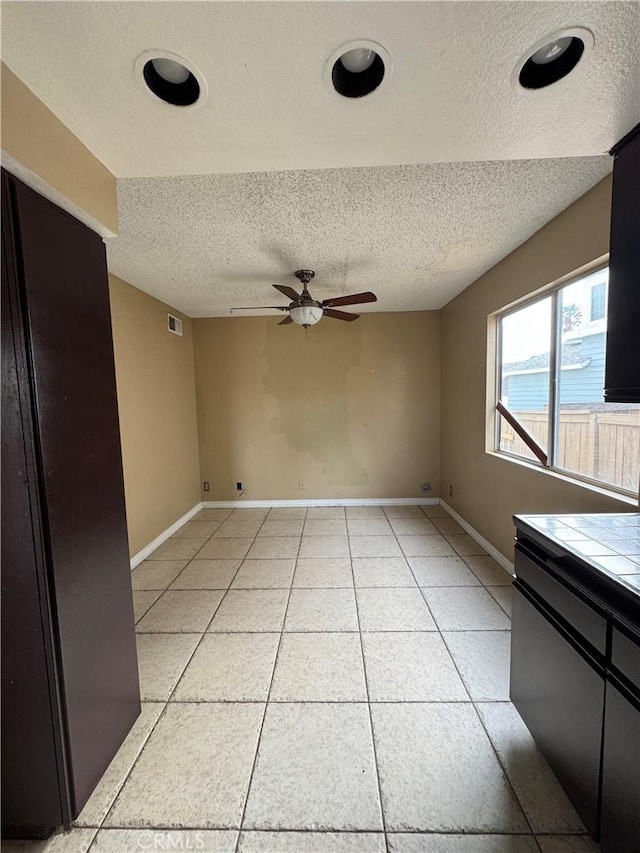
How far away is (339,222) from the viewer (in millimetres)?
2000

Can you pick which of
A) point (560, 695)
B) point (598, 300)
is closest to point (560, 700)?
point (560, 695)

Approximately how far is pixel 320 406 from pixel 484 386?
6.71 ft

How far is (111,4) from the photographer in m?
0.76

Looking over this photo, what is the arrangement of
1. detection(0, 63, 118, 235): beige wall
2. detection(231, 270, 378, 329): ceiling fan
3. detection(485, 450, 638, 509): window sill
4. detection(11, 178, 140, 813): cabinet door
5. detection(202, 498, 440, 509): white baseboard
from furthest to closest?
1. detection(202, 498, 440, 509): white baseboard
2. detection(231, 270, 378, 329): ceiling fan
3. detection(485, 450, 638, 509): window sill
4. detection(11, 178, 140, 813): cabinet door
5. detection(0, 63, 118, 235): beige wall

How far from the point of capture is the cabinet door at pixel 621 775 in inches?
32.3

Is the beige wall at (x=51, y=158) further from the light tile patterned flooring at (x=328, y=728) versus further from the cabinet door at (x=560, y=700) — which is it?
the cabinet door at (x=560, y=700)

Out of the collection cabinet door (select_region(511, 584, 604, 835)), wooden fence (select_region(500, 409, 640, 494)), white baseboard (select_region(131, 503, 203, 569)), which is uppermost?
wooden fence (select_region(500, 409, 640, 494))

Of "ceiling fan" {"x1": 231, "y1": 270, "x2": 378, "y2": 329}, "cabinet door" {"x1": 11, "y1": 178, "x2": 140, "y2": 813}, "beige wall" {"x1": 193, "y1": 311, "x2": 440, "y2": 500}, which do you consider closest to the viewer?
"cabinet door" {"x1": 11, "y1": 178, "x2": 140, "y2": 813}

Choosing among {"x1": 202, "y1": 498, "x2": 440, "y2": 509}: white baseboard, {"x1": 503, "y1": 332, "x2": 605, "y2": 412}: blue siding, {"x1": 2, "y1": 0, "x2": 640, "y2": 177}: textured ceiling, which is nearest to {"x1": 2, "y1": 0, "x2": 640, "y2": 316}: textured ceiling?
{"x1": 2, "y1": 0, "x2": 640, "y2": 177}: textured ceiling

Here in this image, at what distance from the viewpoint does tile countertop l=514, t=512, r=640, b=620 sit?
3.05 feet

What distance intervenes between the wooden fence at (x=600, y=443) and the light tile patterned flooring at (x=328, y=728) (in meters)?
1.09

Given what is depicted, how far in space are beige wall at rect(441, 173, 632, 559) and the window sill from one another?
0.02 metres

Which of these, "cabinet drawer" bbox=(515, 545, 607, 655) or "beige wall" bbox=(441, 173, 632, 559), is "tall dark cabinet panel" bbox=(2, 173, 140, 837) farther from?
"beige wall" bbox=(441, 173, 632, 559)

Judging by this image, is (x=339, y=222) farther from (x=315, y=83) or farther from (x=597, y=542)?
Result: (x=597, y=542)
